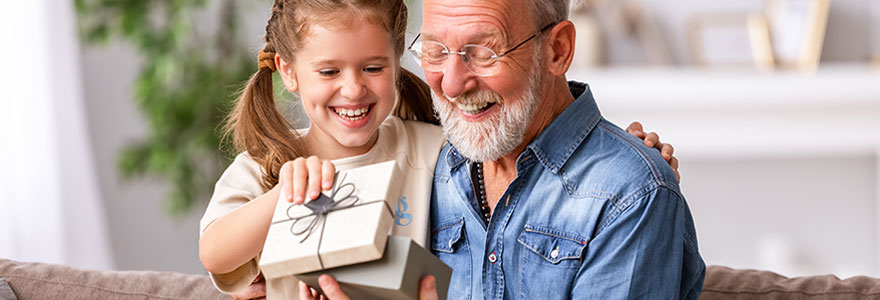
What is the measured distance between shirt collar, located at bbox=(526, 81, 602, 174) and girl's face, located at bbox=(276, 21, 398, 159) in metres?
0.30

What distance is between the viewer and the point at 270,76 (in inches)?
70.8

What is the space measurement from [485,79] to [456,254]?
1.10 feet

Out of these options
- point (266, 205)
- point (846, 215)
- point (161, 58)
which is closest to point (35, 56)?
point (161, 58)

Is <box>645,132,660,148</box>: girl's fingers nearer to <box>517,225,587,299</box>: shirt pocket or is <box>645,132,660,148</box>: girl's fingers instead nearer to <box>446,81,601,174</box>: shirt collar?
<box>446,81,601,174</box>: shirt collar

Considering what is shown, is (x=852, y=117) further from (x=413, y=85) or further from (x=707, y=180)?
(x=413, y=85)

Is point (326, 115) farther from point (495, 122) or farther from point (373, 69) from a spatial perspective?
point (495, 122)

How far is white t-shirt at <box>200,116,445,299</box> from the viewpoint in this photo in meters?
1.54

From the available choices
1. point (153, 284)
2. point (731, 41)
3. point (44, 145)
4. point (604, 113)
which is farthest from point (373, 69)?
point (731, 41)

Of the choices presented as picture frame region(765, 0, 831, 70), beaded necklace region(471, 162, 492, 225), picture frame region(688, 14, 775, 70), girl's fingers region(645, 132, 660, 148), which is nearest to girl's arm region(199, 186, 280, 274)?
beaded necklace region(471, 162, 492, 225)

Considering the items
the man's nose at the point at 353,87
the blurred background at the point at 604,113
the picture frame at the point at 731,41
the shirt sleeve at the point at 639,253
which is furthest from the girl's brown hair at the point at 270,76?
the picture frame at the point at 731,41

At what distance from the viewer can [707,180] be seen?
170 inches

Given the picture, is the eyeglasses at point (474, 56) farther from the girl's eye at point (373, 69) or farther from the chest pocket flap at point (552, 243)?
the chest pocket flap at point (552, 243)

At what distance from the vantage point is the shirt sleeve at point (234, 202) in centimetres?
151

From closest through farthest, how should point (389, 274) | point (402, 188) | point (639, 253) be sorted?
point (389, 274)
point (639, 253)
point (402, 188)
